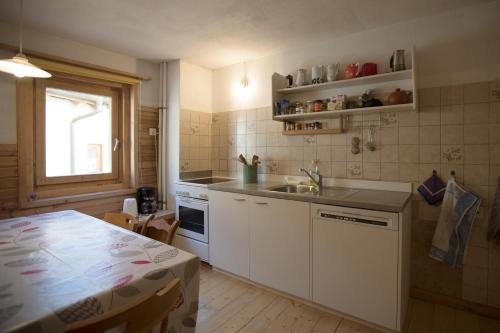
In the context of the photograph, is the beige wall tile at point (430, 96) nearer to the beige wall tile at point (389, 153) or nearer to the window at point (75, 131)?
the beige wall tile at point (389, 153)

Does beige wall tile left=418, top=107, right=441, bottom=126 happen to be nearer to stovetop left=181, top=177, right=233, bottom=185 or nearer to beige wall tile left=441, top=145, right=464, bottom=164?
beige wall tile left=441, top=145, right=464, bottom=164

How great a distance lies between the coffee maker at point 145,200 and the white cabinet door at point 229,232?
0.77 meters

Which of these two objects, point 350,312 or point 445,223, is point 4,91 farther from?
point 445,223

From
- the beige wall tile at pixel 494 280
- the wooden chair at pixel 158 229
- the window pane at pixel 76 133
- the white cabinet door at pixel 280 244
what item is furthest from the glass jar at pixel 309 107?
the window pane at pixel 76 133

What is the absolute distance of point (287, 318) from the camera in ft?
6.28

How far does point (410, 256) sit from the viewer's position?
213cm

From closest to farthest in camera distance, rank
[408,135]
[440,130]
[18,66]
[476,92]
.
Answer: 1. [18,66]
2. [476,92]
3. [440,130]
4. [408,135]

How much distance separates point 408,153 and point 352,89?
0.72 m

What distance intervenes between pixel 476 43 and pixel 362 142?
3.30ft

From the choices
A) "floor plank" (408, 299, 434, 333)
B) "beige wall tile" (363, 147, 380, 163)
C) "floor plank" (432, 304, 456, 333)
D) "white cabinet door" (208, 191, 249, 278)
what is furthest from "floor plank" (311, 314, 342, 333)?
"beige wall tile" (363, 147, 380, 163)

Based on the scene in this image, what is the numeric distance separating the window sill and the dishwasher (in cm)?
207

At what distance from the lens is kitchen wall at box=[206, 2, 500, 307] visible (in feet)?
6.16

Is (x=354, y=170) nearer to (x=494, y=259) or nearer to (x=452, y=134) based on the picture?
(x=452, y=134)

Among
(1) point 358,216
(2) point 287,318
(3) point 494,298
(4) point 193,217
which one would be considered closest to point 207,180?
(4) point 193,217
